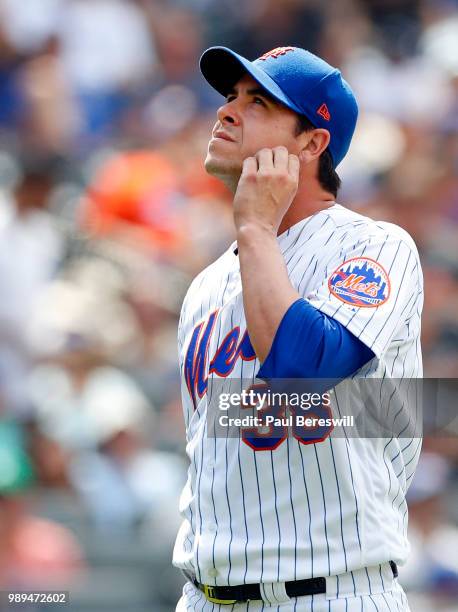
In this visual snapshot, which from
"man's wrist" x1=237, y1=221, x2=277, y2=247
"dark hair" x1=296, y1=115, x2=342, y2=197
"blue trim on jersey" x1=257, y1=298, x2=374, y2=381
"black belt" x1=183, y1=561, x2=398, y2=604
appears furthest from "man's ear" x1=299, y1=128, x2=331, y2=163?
"black belt" x1=183, y1=561, x2=398, y2=604

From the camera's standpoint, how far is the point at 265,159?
8.17 feet

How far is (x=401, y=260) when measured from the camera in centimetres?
238

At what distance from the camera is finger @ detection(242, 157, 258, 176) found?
2.46 meters

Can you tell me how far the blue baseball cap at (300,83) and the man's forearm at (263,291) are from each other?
1.48 ft

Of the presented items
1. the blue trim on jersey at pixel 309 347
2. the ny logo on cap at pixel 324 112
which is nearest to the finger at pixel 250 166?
the ny logo on cap at pixel 324 112

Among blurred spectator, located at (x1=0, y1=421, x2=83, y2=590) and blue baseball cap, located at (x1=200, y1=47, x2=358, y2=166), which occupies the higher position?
blue baseball cap, located at (x1=200, y1=47, x2=358, y2=166)

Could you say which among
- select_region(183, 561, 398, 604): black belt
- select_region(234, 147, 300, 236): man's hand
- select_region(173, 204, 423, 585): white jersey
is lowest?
select_region(183, 561, 398, 604): black belt

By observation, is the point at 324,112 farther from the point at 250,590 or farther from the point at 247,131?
the point at 250,590

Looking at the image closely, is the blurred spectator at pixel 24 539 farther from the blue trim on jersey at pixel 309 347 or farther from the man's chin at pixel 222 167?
the blue trim on jersey at pixel 309 347

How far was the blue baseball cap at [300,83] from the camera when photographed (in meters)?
2.60

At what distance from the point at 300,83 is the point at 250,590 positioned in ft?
3.85

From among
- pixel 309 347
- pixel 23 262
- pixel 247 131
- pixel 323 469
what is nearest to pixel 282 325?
pixel 309 347

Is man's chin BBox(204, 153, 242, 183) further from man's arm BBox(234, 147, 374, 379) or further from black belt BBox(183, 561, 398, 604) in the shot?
black belt BBox(183, 561, 398, 604)

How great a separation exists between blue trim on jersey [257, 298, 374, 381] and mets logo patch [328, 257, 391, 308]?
0.09 m
